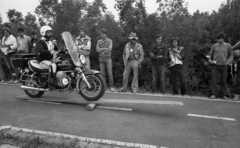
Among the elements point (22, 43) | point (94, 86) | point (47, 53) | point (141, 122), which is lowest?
point (141, 122)

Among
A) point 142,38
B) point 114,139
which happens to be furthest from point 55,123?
point 142,38

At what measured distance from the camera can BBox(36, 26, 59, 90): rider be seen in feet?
19.3

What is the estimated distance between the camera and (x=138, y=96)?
7.15 meters

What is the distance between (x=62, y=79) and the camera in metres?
5.70

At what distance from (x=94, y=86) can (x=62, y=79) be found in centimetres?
90

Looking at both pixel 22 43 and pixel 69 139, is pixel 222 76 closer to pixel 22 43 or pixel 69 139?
pixel 69 139

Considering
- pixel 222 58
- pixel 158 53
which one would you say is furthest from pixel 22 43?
pixel 222 58

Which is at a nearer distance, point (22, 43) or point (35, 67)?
point (35, 67)

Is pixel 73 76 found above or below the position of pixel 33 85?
above

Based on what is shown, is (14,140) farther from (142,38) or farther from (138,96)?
(142,38)

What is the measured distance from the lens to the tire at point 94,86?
5.48 meters

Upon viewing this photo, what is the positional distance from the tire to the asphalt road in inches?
14.4

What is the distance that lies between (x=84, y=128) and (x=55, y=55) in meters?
2.67

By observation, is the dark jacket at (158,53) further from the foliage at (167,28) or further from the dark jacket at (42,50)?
the dark jacket at (42,50)
